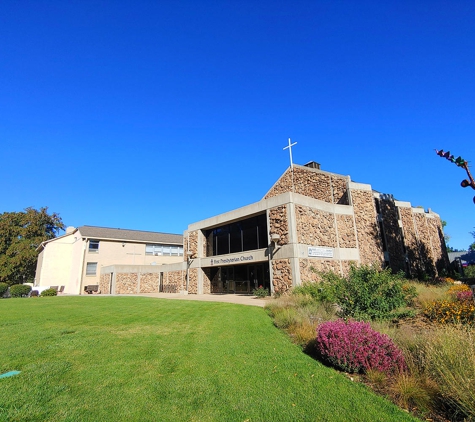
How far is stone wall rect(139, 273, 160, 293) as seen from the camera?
32.6m

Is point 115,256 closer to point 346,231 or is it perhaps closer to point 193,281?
point 193,281

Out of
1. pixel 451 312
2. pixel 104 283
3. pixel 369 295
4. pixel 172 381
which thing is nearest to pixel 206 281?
pixel 104 283

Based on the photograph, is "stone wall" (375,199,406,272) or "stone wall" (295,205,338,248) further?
"stone wall" (375,199,406,272)

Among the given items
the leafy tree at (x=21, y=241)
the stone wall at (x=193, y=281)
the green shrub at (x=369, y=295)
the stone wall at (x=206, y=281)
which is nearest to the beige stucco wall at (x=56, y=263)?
the leafy tree at (x=21, y=241)

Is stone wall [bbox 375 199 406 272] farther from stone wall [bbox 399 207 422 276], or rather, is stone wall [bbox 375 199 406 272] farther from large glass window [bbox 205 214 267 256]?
large glass window [bbox 205 214 267 256]

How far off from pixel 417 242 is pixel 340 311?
25.2 m

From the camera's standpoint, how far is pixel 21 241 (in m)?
44.7

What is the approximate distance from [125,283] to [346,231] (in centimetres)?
2478

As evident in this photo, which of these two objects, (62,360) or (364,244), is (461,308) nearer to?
(62,360)

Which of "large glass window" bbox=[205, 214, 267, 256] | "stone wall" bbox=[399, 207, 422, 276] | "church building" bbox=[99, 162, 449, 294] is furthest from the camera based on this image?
"stone wall" bbox=[399, 207, 422, 276]

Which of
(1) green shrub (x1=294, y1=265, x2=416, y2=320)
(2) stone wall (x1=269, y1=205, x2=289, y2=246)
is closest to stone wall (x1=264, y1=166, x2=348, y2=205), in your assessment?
(2) stone wall (x1=269, y1=205, x2=289, y2=246)

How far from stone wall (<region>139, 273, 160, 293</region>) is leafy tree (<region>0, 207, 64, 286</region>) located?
74.5ft

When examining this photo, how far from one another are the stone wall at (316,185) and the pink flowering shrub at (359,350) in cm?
2050

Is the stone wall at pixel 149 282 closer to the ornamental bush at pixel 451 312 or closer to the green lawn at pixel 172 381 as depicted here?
the green lawn at pixel 172 381
